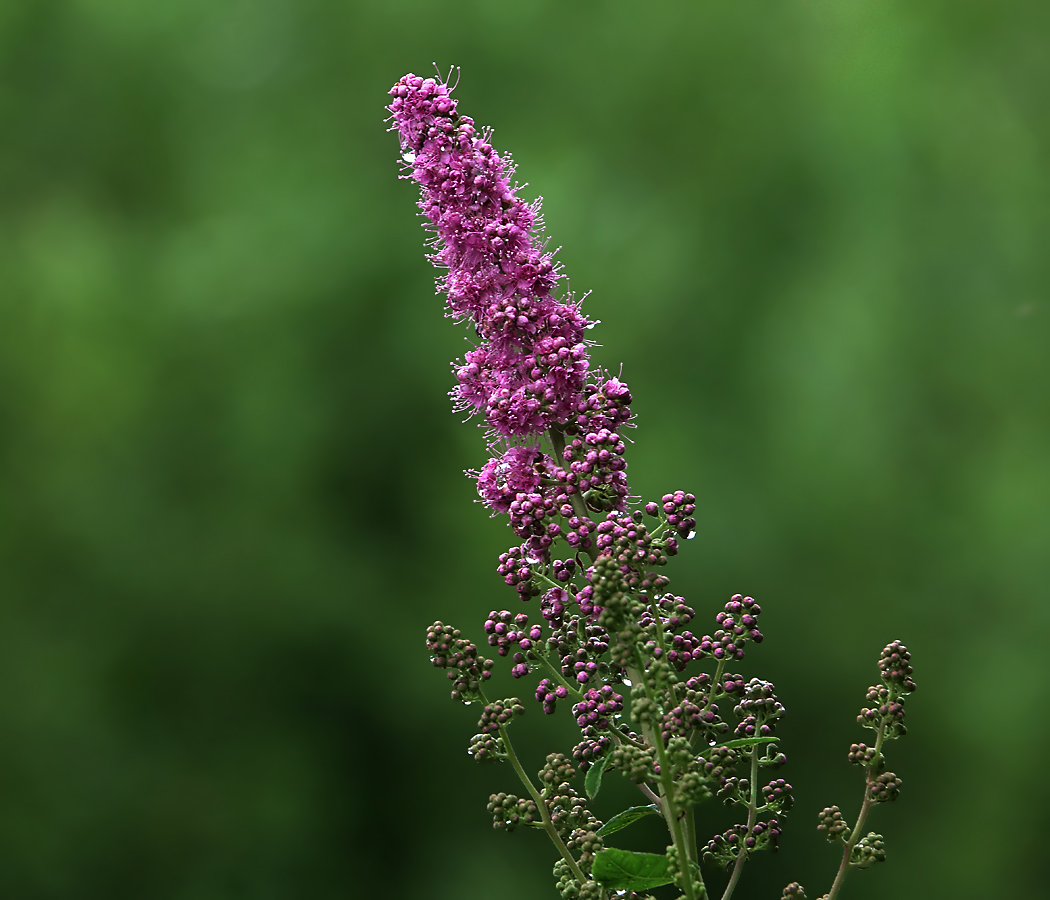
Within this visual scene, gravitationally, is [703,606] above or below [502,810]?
above

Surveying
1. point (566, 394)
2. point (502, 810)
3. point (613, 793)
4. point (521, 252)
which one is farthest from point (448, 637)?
point (613, 793)

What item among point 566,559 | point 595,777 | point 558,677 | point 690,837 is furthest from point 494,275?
point 690,837

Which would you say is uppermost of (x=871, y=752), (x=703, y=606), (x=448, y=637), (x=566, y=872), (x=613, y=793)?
(x=703, y=606)

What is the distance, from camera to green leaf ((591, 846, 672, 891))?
200 centimetres

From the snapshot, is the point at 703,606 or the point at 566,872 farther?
the point at 703,606

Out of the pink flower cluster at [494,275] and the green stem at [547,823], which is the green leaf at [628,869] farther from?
the pink flower cluster at [494,275]

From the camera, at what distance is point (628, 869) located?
2.03 metres

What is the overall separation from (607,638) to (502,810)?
41 cm

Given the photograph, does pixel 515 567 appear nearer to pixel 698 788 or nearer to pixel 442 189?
pixel 698 788

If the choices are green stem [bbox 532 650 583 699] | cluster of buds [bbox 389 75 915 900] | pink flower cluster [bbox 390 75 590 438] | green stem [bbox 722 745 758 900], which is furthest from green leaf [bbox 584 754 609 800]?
pink flower cluster [bbox 390 75 590 438]

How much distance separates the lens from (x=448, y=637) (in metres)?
2.25

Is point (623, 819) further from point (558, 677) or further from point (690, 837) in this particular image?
point (558, 677)

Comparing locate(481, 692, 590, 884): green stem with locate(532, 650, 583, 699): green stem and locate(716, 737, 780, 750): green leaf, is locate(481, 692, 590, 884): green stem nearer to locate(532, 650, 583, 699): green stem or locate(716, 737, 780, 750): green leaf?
locate(532, 650, 583, 699): green stem

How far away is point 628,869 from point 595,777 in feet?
0.72
